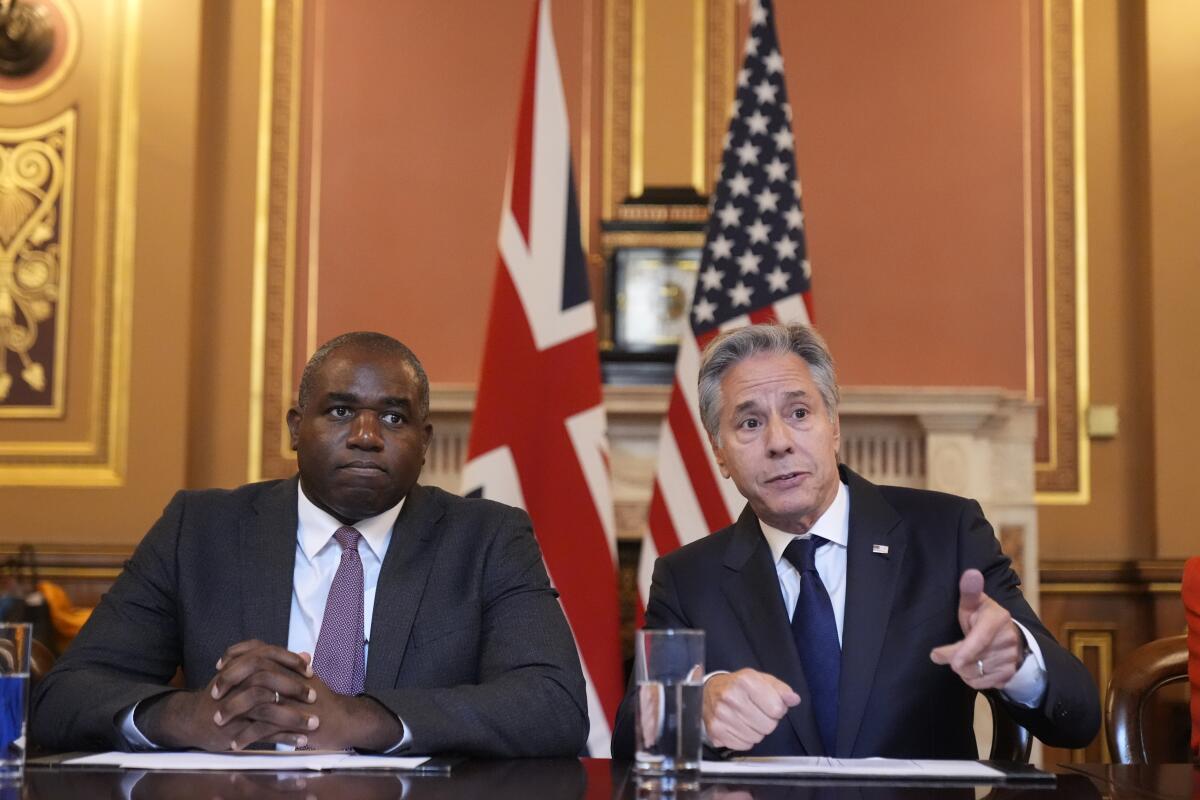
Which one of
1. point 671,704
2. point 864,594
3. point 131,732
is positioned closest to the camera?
point 671,704

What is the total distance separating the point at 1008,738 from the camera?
6.66 ft

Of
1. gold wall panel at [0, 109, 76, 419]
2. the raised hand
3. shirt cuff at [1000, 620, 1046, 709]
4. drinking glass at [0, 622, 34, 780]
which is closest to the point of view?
drinking glass at [0, 622, 34, 780]

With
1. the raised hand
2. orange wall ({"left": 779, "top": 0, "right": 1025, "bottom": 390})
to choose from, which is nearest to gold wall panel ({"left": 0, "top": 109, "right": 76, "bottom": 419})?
orange wall ({"left": 779, "top": 0, "right": 1025, "bottom": 390})

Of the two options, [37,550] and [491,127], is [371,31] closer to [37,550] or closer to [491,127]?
[491,127]

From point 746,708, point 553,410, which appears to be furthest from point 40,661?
point 553,410

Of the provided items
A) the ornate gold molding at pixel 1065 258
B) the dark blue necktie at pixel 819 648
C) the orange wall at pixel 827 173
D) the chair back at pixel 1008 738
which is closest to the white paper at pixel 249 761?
the dark blue necktie at pixel 819 648

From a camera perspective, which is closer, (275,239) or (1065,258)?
(1065,258)

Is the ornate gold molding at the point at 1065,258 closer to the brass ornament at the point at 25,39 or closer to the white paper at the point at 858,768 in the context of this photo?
the white paper at the point at 858,768

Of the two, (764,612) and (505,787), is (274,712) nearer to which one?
(505,787)

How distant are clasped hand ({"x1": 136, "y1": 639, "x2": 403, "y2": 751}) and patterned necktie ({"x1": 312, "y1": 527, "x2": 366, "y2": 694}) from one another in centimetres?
33

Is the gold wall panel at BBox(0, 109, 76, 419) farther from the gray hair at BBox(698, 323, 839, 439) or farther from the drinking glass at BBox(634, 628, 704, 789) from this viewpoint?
the drinking glass at BBox(634, 628, 704, 789)

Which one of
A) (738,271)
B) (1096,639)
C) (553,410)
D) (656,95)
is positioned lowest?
(1096,639)

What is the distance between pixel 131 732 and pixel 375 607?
1.42 ft

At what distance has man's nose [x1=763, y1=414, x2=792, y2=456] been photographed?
2.18m
